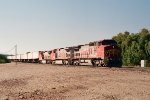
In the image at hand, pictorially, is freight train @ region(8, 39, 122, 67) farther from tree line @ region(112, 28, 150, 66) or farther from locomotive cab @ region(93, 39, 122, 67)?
tree line @ region(112, 28, 150, 66)

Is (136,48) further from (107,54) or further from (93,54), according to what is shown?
(107,54)

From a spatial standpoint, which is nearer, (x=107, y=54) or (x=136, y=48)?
(x=107, y=54)

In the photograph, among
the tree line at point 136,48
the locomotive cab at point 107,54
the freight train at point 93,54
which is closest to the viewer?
the locomotive cab at point 107,54

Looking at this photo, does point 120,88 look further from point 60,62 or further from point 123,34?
point 123,34

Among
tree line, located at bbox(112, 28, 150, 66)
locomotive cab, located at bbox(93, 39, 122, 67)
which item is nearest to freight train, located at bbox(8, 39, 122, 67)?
locomotive cab, located at bbox(93, 39, 122, 67)

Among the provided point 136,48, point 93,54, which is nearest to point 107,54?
point 93,54

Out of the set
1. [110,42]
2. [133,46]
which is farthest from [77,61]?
[133,46]

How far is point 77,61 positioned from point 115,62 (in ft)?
34.5

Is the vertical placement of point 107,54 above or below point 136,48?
below

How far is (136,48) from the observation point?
5603cm

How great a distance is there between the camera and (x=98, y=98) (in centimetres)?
1322

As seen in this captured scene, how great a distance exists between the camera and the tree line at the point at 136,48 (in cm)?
5381

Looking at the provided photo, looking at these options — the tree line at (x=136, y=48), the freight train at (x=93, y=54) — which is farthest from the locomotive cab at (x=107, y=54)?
the tree line at (x=136, y=48)

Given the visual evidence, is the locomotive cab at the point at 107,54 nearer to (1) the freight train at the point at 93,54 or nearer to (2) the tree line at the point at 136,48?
(1) the freight train at the point at 93,54
